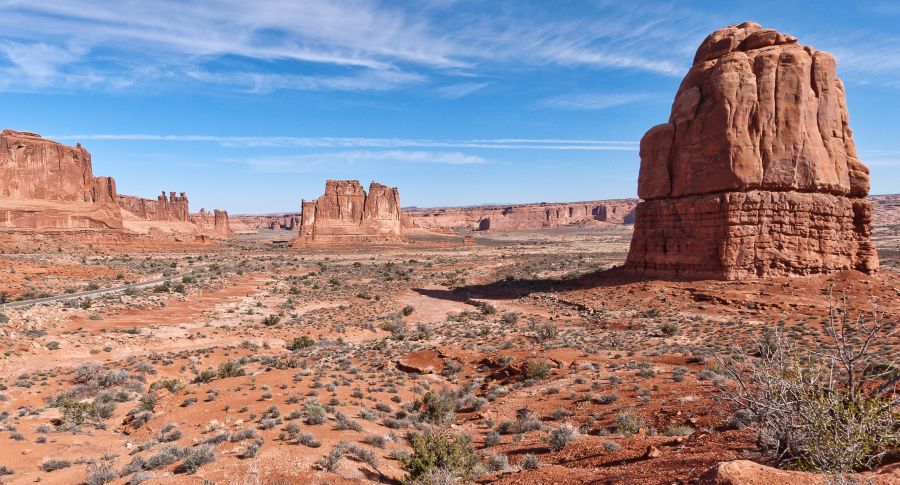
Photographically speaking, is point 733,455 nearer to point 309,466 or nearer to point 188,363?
point 309,466

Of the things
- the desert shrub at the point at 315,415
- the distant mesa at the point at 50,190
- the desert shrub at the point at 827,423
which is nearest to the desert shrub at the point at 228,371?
the desert shrub at the point at 315,415

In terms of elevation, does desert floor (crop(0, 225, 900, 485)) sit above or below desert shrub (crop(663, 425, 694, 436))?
below

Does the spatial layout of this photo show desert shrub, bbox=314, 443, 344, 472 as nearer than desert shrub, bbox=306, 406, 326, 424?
Yes

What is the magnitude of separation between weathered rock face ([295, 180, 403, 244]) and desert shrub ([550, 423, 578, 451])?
80.4 meters

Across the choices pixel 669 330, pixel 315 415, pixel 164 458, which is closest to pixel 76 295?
pixel 164 458

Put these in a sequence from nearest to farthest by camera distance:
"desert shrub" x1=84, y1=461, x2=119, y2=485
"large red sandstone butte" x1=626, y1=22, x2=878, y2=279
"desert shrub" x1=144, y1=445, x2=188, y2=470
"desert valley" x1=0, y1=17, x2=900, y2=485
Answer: "desert valley" x1=0, y1=17, x2=900, y2=485 < "desert shrub" x1=84, y1=461, x2=119, y2=485 < "desert shrub" x1=144, y1=445, x2=188, y2=470 < "large red sandstone butte" x1=626, y1=22, x2=878, y2=279

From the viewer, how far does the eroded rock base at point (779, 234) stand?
22.6 meters

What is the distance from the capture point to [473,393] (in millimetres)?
13375

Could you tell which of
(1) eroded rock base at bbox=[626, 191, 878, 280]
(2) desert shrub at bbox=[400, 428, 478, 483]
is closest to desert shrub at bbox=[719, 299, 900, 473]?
(2) desert shrub at bbox=[400, 428, 478, 483]

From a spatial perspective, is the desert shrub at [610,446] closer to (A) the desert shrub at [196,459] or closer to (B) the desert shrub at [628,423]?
(B) the desert shrub at [628,423]

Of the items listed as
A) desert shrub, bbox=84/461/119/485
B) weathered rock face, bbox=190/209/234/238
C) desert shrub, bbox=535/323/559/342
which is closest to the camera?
desert shrub, bbox=84/461/119/485

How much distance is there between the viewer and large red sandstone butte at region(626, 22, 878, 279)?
22719 millimetres

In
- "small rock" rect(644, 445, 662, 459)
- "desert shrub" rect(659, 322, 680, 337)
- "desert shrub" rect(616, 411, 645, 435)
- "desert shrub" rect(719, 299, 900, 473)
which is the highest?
"desert shrub" rect(719, 299, 900, 473)

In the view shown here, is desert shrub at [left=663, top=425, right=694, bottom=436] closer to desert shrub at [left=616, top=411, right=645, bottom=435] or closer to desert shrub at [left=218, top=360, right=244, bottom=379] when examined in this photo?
desert shrub at [left=616, top=411, right=645, bottom=435]
